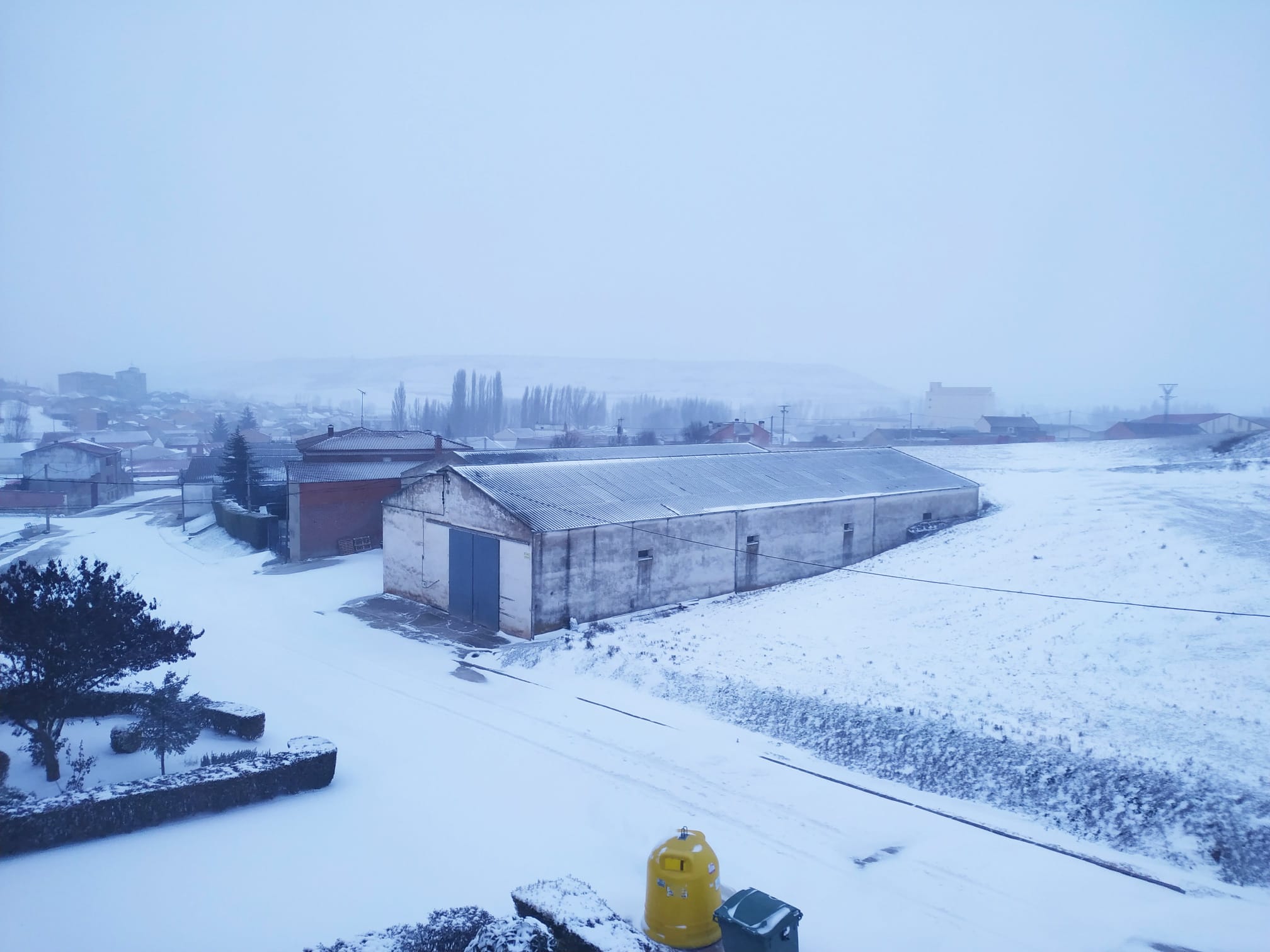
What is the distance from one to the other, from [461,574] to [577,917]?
14.7m

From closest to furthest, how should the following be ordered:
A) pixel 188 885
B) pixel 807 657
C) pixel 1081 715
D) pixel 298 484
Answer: pixel 188 885, pixel 1081 715, pixel 807 657, pixel 298 484

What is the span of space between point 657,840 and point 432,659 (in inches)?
369

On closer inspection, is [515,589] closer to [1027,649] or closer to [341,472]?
[1027,649]

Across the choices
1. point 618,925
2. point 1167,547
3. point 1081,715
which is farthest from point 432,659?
point 1167,547

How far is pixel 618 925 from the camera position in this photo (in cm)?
764

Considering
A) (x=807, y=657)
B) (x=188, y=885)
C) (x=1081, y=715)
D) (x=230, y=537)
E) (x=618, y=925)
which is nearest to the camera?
(x=618, y=925)

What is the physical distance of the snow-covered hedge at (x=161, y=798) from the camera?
9039mm

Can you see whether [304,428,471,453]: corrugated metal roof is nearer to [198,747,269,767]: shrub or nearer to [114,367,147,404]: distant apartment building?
[198,747,269,767]: shrub

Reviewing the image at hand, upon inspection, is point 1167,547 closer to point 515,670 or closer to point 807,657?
point 807,657

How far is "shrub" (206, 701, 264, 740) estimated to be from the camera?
1311 centimetres

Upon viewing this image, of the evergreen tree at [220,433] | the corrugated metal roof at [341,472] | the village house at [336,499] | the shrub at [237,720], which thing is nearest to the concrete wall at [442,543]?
the shrub at [237,720]

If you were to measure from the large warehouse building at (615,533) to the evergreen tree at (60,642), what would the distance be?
30.3 ft

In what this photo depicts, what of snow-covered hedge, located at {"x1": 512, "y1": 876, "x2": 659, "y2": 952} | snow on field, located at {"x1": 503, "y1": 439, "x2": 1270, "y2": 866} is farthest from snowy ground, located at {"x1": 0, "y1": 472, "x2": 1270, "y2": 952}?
snow on field, located at {"x1": 503, "y1": 439, "x2": 1270, "y2": 866}

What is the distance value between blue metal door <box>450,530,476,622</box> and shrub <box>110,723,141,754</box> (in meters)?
9.57
